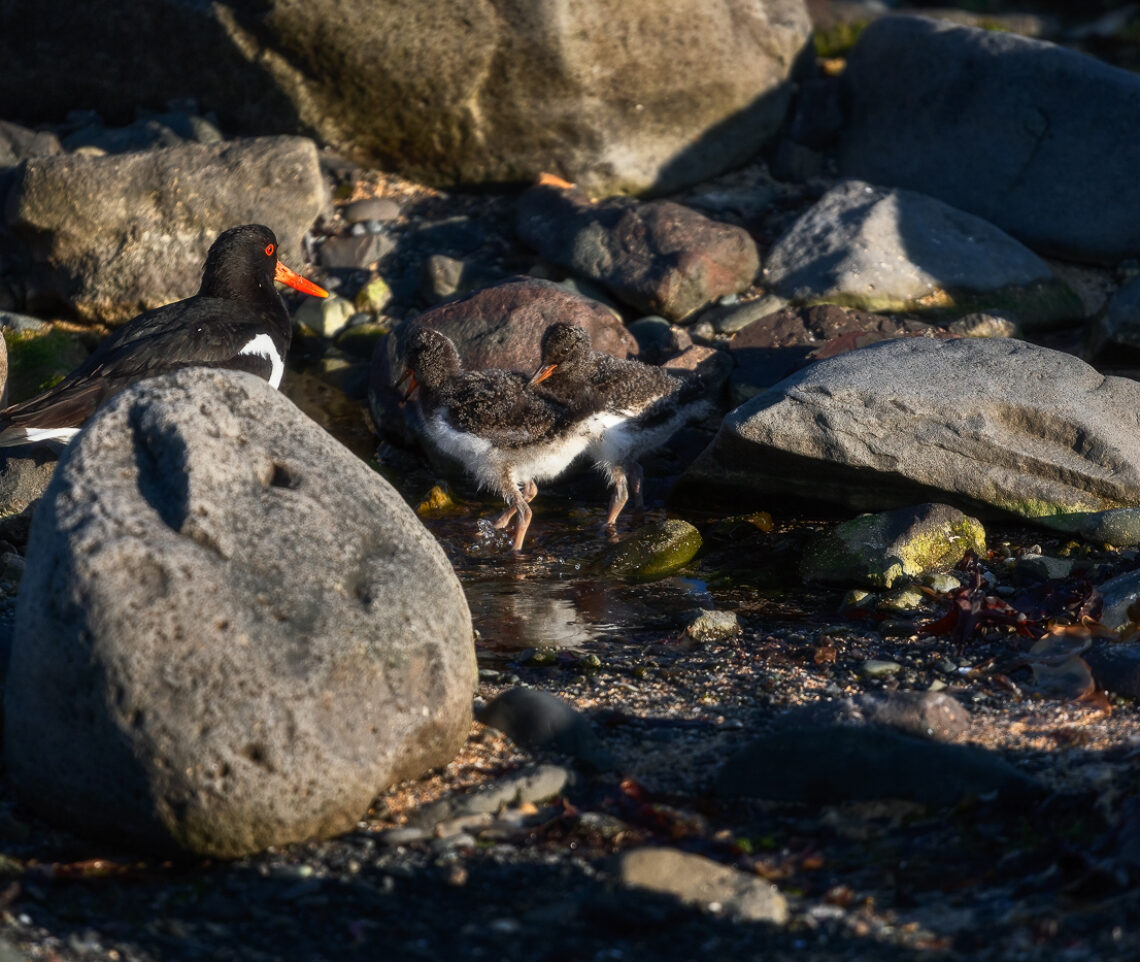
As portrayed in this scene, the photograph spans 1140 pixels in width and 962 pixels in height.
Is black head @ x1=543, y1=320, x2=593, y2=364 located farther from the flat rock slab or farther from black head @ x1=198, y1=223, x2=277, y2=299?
black head @ x1=198, y1=223, x2=277, y2=299

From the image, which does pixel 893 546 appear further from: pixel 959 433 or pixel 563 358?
pixel 563 358

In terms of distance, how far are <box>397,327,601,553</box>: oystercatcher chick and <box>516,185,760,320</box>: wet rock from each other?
1.95m

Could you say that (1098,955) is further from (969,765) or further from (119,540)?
(119,540)

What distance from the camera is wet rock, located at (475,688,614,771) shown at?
471cm

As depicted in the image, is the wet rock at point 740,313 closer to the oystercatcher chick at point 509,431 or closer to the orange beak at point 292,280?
the oystercatcher chick at point 509,431

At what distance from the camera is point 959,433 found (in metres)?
7.03

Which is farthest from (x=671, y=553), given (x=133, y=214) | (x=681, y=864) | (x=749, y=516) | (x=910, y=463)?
(x=133, y=214)

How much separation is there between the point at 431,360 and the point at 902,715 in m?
4.50

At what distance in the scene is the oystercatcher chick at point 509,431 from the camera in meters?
7.98

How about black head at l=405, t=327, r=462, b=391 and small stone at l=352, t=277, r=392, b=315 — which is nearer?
black head at l=405, t=327, r=462, b=391

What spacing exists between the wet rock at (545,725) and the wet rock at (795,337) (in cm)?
433

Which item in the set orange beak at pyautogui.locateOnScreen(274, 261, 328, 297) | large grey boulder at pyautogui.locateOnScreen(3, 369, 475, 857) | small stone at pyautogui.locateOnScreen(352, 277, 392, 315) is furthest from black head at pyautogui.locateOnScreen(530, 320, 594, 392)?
large grey boulder at pyautogui.locateOnScreen(3, 369, 475, 857)

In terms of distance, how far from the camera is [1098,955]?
3.41 meters

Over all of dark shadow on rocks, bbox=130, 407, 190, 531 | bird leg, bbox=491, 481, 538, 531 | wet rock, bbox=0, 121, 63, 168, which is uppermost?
wet rock, bbox=0, 121, 63, 168
